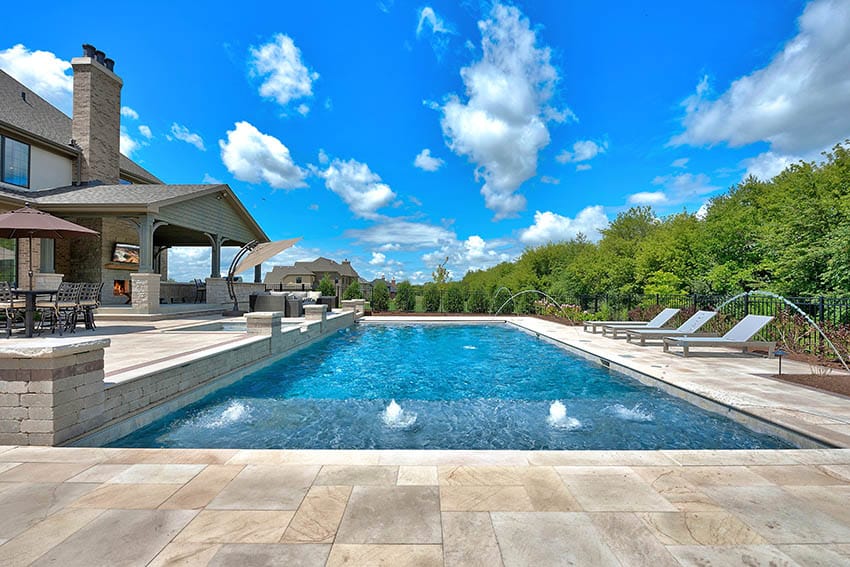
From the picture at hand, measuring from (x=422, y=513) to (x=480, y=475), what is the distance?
737 mm

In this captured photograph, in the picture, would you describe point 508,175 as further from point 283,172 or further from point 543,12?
point 283,172

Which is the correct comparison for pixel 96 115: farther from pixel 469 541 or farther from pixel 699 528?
pixel 699 528

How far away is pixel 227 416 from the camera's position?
5.18 metres

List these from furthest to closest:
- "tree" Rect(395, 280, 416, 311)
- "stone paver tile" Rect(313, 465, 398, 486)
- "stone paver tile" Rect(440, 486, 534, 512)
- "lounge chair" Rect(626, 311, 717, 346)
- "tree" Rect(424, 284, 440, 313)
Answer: "tree" Rect(395, 280, 416, 311)
"tree" Rect(424, 284, 440, 313)
"lounge chair" Rect(626, 311, 717, 346)
"stone paver tile" Rect(313, 465, 398, 486)
"stone paver tile" Rect(440, 486, 534, 512)

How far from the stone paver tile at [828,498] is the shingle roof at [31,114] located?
68.3 feet

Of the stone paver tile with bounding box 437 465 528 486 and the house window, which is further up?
the house window

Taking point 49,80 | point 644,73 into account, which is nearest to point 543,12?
point 644,73

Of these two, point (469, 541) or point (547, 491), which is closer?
point (469, 541)

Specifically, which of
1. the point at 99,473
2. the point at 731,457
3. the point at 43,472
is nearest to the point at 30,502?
the point at 99,473

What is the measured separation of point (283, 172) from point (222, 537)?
32.1m

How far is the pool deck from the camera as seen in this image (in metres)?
2.01

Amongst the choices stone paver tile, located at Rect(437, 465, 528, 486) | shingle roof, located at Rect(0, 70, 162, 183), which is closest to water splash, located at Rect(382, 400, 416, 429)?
stone paver tile, located at Rect(437, 465, 528, 486)

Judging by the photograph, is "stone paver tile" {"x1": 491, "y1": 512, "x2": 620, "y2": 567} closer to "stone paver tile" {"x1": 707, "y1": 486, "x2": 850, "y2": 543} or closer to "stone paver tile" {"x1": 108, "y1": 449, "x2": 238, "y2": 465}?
"stone paver tile" {"x1": 707, "y1": 486, "x2": 850, "y2": 543}

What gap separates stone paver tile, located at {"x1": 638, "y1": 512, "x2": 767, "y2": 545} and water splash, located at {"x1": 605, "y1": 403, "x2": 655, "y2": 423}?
9.57 ft
